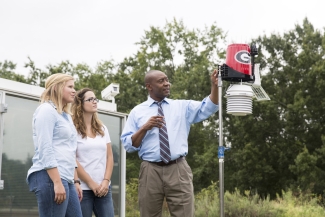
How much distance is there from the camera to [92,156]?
12.6ft

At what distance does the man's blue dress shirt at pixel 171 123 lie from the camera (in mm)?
3718

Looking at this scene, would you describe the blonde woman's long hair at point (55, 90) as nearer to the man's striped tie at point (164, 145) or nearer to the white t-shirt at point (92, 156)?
the white t-shirt at point (92, 156)

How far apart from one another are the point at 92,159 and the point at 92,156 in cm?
2

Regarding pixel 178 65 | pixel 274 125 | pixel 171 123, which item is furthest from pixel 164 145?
pixel 178 65

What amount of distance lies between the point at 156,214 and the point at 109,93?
3.27 metres

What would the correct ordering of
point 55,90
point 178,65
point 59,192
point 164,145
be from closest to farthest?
1. point 59,192
2. point 55,90
3. point 164,145
4. point 178,65

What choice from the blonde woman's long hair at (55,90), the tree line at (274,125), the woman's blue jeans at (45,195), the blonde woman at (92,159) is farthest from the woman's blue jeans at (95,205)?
the tree line at (274,125)

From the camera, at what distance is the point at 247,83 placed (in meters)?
3.82

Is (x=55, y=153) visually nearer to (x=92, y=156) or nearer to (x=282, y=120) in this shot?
(x=92, y=156)

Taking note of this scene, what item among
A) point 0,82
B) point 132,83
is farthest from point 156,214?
point 132,83

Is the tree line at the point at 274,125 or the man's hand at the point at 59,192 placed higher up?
the tree line at the point at 274,125

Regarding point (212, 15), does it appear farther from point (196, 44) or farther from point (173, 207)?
point (173, 207)

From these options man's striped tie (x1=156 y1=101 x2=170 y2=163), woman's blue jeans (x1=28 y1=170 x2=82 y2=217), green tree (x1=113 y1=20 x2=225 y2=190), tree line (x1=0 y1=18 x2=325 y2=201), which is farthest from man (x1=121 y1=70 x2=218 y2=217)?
green tree (x1=113 y1=20 x2=225 y2=190)

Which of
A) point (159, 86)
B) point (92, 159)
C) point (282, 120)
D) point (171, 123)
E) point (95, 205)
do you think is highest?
point (282, 120)
